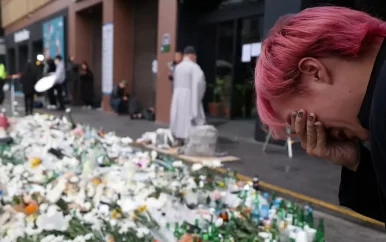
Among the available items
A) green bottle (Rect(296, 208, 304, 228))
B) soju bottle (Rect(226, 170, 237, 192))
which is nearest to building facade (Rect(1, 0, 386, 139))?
soju bottle (Rect(226, 170, 237, 192))

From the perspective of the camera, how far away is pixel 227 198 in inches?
134

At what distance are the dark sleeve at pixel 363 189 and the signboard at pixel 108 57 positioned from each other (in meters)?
12.7

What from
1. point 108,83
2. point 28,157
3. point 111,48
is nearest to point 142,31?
point 111,48

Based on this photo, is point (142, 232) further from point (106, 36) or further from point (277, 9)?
point (106, 36)

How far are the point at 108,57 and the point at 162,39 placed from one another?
12.9 feet

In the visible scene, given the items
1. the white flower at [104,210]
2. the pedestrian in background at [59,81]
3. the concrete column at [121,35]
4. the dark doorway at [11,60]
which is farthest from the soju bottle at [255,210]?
the dark doorway at [11,60]

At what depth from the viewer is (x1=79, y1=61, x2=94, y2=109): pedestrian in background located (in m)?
15.3

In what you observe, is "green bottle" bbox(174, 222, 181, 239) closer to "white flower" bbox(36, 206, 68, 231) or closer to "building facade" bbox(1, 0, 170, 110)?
"white flower" bbox(36, 206, 68, 231)

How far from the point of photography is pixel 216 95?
1133cm

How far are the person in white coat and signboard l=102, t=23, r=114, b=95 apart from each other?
7093mm

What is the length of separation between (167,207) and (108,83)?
11.4 m

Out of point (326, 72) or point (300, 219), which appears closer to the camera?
point (326, 72)

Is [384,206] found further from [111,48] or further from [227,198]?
Answer: [111,48]

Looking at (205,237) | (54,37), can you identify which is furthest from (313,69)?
(54,37)
